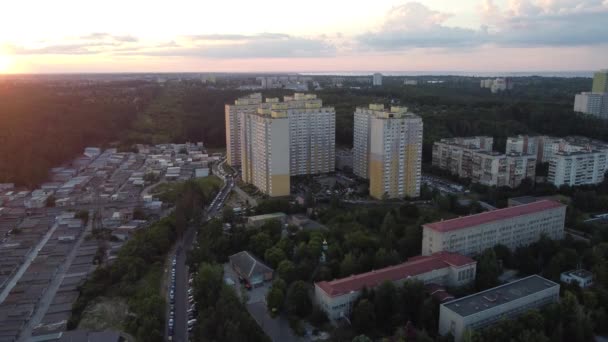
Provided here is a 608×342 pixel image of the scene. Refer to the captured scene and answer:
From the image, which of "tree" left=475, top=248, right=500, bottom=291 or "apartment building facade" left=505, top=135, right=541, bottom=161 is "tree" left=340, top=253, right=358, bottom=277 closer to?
"tree" left=475, top=248, right=500, bottom=291

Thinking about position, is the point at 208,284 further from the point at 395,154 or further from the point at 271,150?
the point at 395,154

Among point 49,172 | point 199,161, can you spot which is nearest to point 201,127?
point 199,161

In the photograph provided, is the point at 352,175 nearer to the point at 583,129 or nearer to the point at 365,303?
the point at 365,303

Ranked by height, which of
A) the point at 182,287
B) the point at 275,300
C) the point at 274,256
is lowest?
the point at 182,287

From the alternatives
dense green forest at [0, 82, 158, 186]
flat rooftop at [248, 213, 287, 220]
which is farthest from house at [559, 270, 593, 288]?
dense green forest at [0, 82, 158, 186]

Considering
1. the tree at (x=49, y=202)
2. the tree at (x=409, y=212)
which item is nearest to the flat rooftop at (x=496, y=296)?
the tree at (x=409, y=212)

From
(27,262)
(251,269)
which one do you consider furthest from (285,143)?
(27,262)
